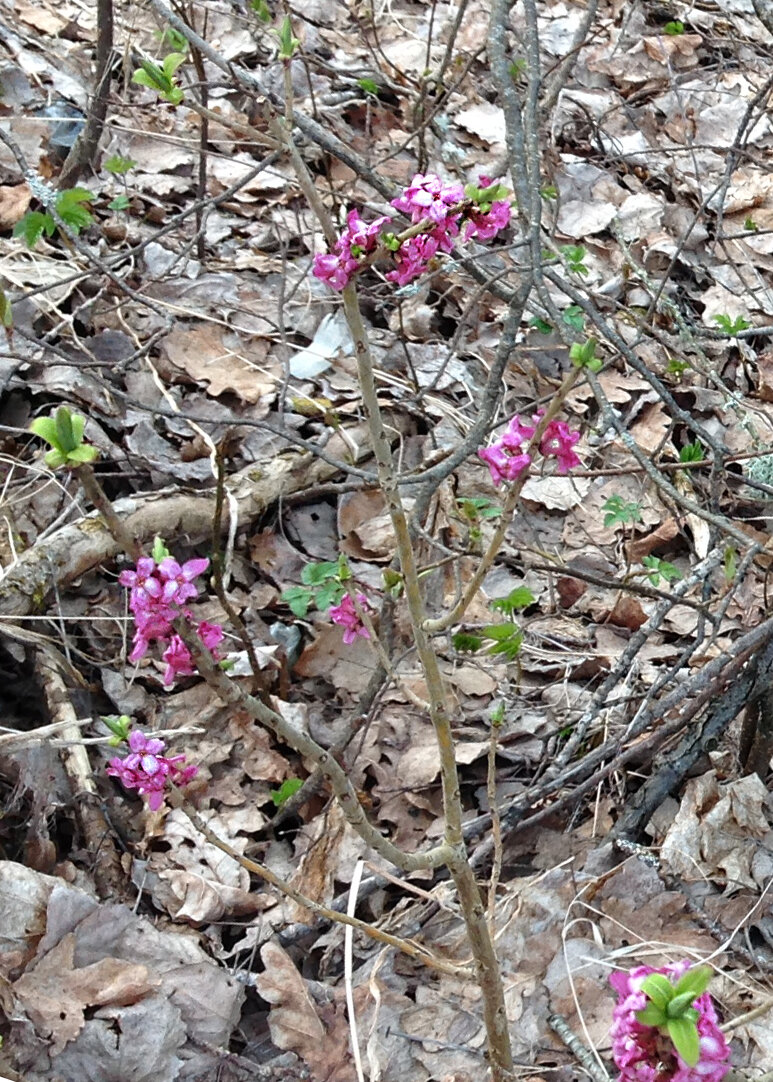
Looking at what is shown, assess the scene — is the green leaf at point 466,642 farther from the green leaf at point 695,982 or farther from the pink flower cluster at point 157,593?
the green leaf at point 695,982

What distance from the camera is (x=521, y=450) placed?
4.41 feet

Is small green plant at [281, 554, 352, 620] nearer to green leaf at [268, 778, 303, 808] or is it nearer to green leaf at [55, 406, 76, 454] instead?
green leaf at [268, 778, 303, 808]

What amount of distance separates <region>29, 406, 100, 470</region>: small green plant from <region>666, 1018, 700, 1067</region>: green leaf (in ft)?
2.26

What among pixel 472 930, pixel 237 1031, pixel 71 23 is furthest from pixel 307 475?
pixel 71 23

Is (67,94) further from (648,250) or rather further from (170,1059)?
(170,1059)

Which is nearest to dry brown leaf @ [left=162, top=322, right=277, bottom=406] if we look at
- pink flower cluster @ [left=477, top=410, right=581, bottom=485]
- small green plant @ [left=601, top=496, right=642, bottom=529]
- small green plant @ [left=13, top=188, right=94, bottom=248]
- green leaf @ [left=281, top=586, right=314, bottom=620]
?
small green plant @ [left=13, top=188, right=94, bottom=248]

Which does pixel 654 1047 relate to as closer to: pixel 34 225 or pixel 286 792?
pixel 286 792

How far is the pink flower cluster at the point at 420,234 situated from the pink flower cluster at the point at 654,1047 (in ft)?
2.57

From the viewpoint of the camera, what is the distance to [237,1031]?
165 cm

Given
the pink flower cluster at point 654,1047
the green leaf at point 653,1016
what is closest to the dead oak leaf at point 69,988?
the pink flower cluster at point 654,1047

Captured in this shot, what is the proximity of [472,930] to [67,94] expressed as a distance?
11.2ft

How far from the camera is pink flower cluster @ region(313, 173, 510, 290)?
3.45 ft

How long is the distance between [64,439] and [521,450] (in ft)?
2.28

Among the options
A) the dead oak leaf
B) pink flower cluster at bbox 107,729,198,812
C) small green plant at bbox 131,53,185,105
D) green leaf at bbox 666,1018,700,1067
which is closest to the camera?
green leaf at bbox 666,1018,700,1067
